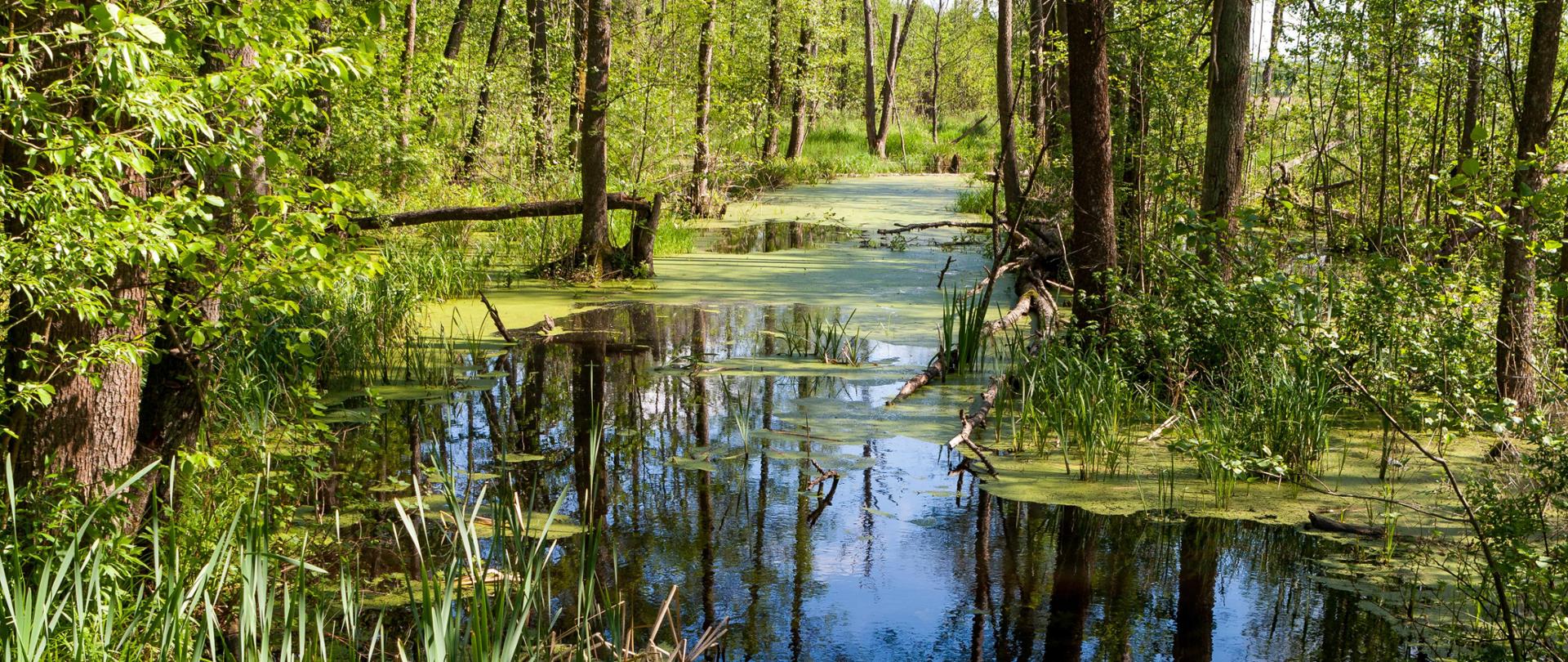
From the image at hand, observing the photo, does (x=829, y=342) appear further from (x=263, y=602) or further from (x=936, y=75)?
(x=936, y=75)

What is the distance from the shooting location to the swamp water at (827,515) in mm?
3951

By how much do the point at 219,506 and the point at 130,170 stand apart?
135 cm

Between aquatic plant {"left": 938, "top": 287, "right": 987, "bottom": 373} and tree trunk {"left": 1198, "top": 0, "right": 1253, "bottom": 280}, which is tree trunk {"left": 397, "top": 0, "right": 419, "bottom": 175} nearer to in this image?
aquatic plant {"left": 938, "top": 287, "right": 987, "bottom": 373}

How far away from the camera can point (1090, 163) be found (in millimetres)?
6934

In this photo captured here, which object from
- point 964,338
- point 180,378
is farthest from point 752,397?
point 180,378

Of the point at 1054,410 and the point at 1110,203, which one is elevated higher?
the point at 1110,203

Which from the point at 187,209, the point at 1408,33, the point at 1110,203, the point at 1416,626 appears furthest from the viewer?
the point at 1408,33

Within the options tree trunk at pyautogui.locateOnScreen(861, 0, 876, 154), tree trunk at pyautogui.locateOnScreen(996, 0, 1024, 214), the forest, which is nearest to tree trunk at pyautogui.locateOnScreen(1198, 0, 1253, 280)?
the forest

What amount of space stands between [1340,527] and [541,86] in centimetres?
1101

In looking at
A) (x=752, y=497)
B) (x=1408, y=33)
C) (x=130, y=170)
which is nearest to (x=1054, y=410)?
(x=752, y=497)

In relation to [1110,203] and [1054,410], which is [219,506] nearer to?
[1054,410]

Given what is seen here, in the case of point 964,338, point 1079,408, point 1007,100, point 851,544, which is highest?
point 1007,100

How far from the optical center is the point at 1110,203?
7.02 metres

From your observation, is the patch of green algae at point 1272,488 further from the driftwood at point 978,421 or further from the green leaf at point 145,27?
the green leaf at point 145,27
